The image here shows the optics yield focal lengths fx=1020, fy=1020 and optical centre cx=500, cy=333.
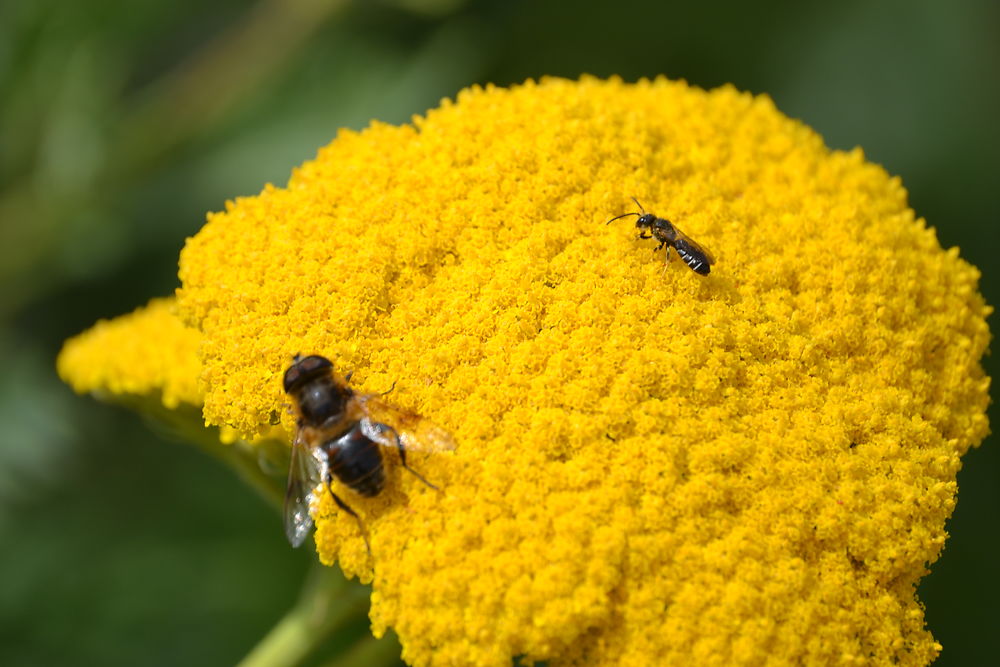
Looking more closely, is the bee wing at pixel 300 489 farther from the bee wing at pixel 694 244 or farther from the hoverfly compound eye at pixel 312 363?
the bee wing at pixel 694 244

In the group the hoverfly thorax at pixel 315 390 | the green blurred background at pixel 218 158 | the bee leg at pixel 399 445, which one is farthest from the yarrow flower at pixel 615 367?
the green blurred background at pixel 218 158

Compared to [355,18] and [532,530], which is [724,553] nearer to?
[532,530]

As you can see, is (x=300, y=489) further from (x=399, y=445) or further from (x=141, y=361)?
(x=141, y=361)

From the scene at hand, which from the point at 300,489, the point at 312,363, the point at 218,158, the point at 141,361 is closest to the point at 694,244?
the point at 312,363

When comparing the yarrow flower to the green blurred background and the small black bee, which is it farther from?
the green blurred background

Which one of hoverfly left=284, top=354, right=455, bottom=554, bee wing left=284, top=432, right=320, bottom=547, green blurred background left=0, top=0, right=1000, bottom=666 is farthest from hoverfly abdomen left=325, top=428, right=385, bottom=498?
green blurred background left=0, top=0, right=1000, bottom=666

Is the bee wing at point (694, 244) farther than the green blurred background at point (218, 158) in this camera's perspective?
No
